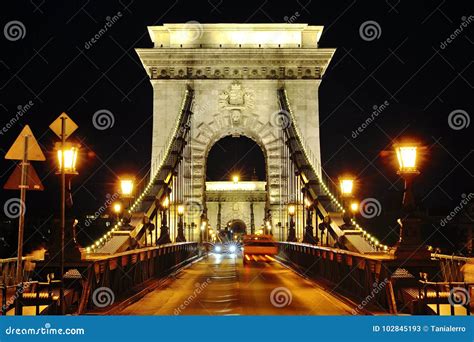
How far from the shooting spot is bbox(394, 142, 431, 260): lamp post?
1121cm

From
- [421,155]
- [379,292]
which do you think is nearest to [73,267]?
[379,292]

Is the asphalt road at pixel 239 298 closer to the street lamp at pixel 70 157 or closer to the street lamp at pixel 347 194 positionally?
the street lamp at pixel 347 194

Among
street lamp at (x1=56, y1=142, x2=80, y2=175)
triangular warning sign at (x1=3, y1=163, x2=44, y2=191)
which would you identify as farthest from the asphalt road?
triangular warning sign at (x1=3, y1=163, x2=44, y2=191)

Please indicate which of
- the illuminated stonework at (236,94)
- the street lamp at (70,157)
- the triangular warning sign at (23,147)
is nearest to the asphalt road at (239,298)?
the street lamp at (70,157)

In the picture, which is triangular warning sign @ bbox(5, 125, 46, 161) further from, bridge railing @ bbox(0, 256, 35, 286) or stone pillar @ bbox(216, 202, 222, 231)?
stone pillar @ bbox(216, 202, 222, 231)

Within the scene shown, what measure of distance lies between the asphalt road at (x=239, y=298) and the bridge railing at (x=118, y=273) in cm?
54

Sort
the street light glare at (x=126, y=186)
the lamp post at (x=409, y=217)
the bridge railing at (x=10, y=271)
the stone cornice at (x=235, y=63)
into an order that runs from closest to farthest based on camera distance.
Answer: the lamp post at (x=409, y=217) → the bridge railing at (x=10, y=271) → the street light glare at (x=126, y=186) → the stone cornice at (x=235, y=63)

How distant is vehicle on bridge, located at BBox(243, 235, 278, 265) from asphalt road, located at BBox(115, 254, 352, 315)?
13470mm

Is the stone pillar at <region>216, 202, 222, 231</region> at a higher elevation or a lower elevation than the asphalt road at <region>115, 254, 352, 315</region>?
higher

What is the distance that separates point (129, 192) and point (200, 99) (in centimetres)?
2666

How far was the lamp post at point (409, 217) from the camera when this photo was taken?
1121 cm

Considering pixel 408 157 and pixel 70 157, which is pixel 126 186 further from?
pixel 408 157

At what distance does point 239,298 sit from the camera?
1540cm

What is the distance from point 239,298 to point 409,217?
5.27m
